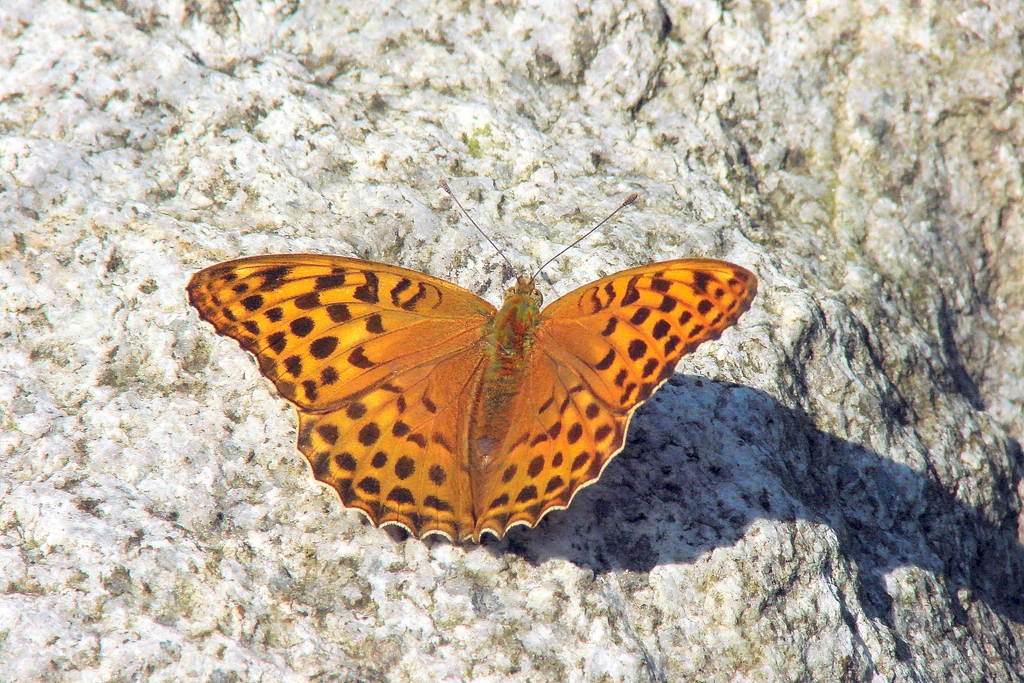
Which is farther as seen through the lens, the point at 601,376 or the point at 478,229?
the point at 478,229

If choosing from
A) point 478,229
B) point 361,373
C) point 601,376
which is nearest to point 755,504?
point 601,376

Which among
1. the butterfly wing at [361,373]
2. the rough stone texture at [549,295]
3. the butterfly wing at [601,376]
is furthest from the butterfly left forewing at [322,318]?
the butterfly wing at [601,376]

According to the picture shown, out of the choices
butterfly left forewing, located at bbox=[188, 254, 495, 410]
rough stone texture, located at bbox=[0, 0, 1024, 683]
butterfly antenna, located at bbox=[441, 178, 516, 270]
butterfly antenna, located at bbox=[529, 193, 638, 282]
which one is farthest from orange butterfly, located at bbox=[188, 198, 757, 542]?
butterfly antenna, located at bbox=[441, 178, 516, 270]

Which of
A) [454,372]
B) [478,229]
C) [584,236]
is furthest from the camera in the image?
[478,229]

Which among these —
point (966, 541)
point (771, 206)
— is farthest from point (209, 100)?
point (966, 541)

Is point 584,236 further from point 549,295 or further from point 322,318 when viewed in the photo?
point 322,318

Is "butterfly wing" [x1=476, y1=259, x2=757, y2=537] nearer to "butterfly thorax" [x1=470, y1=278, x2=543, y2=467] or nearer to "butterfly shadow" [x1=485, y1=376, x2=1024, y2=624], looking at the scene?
"butterfly thorax" [x1=470, y1=278, x2=543, y2=467]

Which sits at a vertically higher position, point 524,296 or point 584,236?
point 584,236

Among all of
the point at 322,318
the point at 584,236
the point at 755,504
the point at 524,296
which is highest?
the point at 584,236
